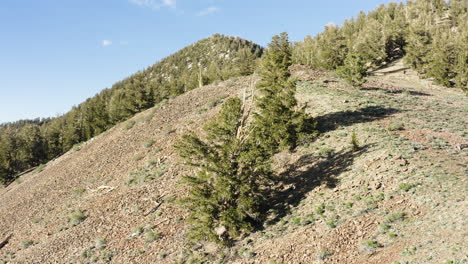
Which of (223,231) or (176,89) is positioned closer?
(223,231)

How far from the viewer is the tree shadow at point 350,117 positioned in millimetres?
25000

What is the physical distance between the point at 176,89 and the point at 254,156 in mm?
66769

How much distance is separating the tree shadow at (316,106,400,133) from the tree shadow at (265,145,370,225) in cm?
505

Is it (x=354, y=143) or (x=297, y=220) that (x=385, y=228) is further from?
(x=354, y=143)

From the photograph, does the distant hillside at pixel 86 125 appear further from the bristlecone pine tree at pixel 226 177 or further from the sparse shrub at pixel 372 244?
the sparse shrub at pixel 372 244

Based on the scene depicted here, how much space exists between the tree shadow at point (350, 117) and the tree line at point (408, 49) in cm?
1005

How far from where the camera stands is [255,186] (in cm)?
1669

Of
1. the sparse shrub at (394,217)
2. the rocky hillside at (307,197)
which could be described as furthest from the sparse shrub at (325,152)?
the sparse shrub at (394,217)

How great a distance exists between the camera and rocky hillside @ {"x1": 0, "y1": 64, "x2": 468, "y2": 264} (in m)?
12.6

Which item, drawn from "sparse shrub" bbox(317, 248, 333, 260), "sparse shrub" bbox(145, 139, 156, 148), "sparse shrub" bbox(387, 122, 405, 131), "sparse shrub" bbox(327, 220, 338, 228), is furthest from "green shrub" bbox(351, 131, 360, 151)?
"sparse shrub" bbox(145, 139, 156, 148)

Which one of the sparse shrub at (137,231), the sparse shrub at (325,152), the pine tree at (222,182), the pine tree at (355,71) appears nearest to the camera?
the pine tree at (222,182)

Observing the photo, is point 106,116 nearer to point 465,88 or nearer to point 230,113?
point 230,113

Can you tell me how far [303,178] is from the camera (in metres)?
19.6

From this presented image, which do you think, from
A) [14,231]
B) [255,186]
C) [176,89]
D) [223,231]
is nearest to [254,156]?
[255,186]
